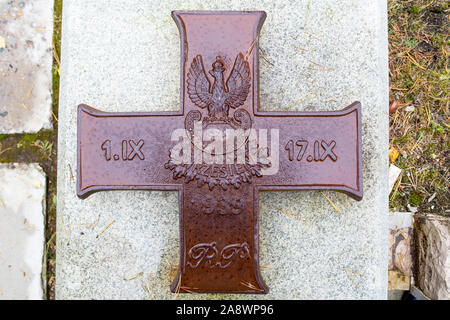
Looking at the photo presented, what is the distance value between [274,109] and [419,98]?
107 centimetres

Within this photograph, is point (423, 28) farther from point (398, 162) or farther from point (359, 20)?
point (398, 162)

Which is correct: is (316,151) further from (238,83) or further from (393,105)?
(393,105)

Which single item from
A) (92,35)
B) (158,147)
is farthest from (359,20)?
(92,35)

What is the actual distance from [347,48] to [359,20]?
0.16m

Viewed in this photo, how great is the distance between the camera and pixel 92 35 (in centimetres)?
176

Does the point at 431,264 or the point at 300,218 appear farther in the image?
the point at 431,264

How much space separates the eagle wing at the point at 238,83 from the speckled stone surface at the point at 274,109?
0.81 ft

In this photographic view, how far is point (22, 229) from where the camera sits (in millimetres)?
1962

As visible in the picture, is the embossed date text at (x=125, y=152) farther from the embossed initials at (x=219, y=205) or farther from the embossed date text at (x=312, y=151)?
the embossed date text at (x=312, y=151)

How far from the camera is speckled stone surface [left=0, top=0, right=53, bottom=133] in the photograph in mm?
1979

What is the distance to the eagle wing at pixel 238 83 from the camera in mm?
1493

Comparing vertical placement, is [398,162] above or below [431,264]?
above
